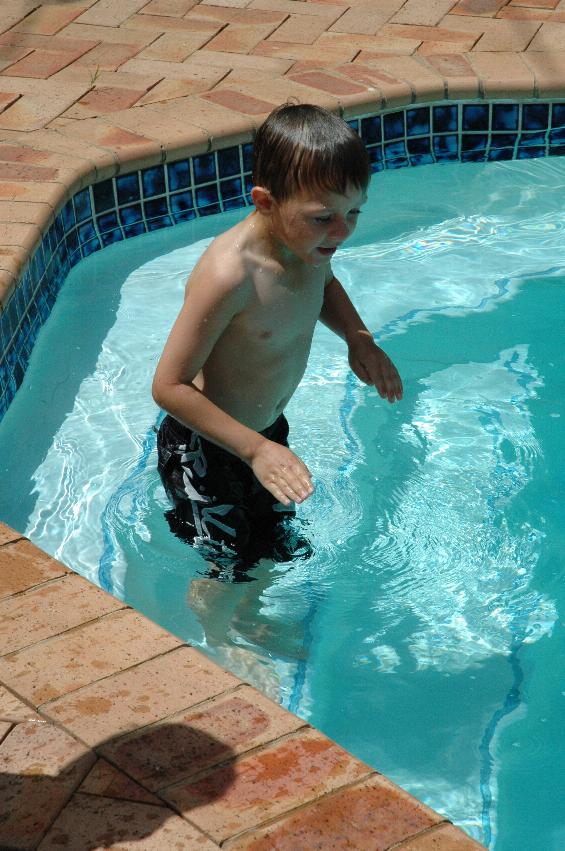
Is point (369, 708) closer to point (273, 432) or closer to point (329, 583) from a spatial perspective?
point (329, 583)

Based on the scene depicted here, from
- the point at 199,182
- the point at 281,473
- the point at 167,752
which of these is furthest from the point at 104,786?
the point at 199,182

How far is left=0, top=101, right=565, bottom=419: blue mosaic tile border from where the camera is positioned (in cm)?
408

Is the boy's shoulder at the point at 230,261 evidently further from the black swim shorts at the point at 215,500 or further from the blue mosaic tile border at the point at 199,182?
the blue mosaic tile border at the point at 199,182

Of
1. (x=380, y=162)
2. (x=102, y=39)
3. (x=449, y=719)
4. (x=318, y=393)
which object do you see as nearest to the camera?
(x=449, y=719)

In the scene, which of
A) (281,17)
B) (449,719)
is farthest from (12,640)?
(281,17)

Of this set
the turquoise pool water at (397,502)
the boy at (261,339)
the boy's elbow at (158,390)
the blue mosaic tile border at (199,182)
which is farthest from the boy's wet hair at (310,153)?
the blue mosaic tile border at (199,182)

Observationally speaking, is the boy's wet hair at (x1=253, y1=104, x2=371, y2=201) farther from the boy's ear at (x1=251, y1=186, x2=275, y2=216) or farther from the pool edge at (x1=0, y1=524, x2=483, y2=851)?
the pool edge at (x1=0, y1=524, x2=483, y2=851)

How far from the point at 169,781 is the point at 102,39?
4884 millimetres

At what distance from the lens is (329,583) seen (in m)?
3.15

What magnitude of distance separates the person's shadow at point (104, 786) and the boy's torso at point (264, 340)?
0.89m

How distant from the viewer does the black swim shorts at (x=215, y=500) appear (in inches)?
107

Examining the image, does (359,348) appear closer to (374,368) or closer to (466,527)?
(374,368)

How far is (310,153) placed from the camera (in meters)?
2.32

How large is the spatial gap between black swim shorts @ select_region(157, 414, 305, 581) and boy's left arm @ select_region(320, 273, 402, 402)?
0.27 meters
